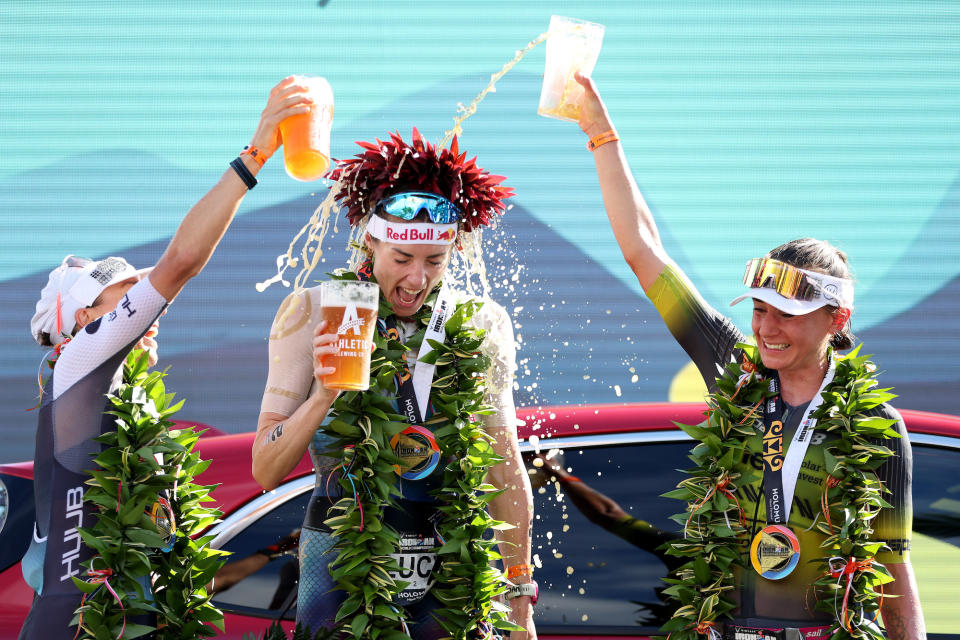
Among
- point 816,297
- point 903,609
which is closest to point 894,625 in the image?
point 903,609

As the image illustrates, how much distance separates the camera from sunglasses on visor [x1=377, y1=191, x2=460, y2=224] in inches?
97.2

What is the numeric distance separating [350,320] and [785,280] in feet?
3.72

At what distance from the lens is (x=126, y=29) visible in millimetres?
5902

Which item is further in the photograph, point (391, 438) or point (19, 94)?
point (19, 94)

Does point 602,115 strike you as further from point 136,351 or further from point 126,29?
point 126,29

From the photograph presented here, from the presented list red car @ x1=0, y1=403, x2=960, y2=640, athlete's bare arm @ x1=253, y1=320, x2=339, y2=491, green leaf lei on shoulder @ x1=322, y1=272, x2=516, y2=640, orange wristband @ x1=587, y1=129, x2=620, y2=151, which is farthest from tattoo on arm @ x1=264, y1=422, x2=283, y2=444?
orange wristband @ x1=587, y1=129, x2=620, y2=151

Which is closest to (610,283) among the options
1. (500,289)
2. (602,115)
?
(500,289)

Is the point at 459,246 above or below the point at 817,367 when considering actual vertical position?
above

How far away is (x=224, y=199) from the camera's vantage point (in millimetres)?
2211

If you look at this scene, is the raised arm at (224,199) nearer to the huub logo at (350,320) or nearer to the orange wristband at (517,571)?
the huub logo at (350,320)

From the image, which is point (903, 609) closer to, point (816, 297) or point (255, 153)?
point (816, 297)

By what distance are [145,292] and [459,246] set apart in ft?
2.76

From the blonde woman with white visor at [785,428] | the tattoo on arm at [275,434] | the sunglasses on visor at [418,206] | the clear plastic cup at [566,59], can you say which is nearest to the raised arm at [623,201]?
the blonde woman with white visor at [785,428]

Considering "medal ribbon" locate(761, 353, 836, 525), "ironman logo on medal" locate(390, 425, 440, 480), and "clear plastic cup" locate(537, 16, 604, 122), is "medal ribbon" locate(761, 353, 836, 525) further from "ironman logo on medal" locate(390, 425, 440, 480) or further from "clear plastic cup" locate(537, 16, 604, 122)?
"clear plastic cup" locate(537, 16, 604, 122)
